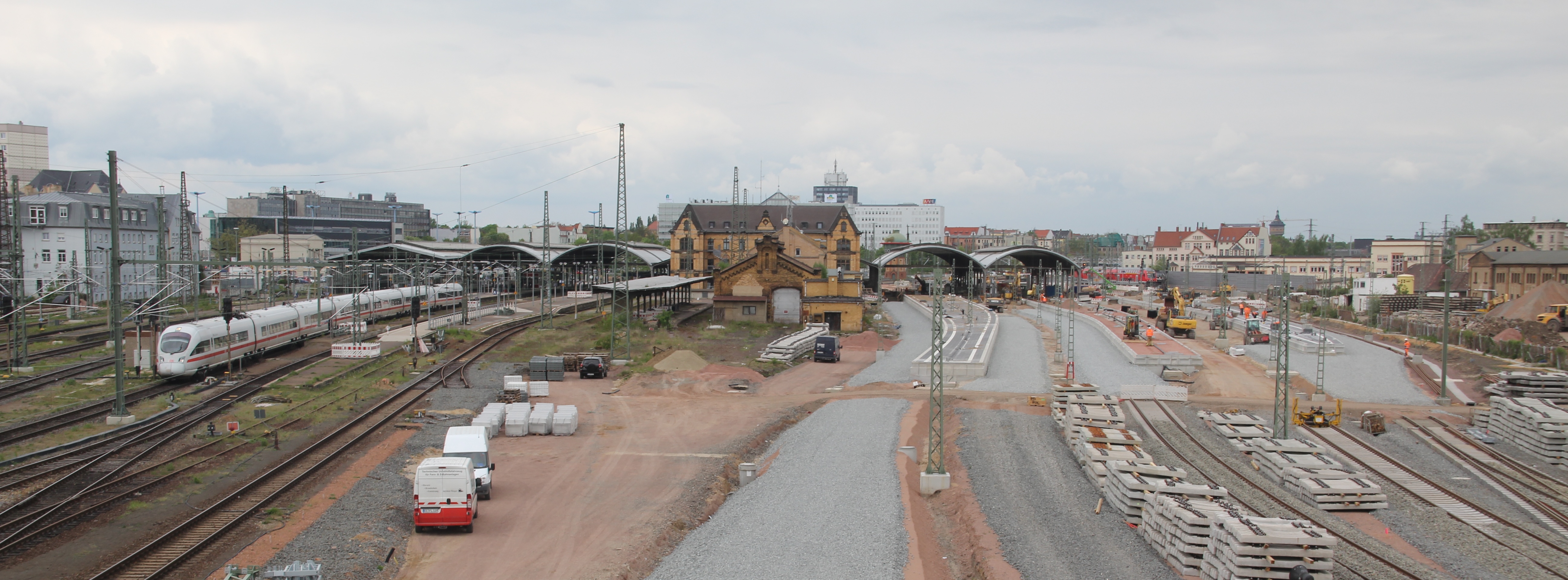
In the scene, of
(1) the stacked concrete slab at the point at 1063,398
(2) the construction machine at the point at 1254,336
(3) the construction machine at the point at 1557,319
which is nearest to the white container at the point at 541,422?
(1) the stacked concrete slab at the point at 1063,398

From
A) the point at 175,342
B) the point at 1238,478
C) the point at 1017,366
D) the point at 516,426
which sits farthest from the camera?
the point at 1017,366

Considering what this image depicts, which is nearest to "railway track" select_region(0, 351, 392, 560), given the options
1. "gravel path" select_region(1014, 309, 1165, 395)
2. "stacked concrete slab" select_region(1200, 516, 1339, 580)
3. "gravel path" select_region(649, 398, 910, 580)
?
"gravel path" select_region(649, 398, 910, 580)

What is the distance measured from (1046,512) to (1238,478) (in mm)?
7319

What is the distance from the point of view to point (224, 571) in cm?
1562

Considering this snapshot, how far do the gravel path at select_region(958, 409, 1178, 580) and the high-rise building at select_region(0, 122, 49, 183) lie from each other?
4548 inches

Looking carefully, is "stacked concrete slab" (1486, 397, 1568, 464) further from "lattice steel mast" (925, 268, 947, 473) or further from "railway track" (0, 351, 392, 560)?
"railway track" (0, 351, 392, 560)

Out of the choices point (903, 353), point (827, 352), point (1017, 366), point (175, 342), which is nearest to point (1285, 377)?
point (1017, 366)

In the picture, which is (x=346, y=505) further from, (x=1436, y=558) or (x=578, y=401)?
(x=1436, y=558)

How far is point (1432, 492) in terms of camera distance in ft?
76.5

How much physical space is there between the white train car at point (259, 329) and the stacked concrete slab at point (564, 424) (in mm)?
16299

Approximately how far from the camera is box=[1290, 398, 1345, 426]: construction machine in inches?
1257

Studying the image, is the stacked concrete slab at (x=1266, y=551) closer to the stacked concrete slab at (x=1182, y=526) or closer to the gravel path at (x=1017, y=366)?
the stacked concrete slab at (x=1182, y=526)

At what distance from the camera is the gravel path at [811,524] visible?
666 inches

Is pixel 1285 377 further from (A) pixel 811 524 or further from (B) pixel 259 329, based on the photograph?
(B) pixel 259 329
